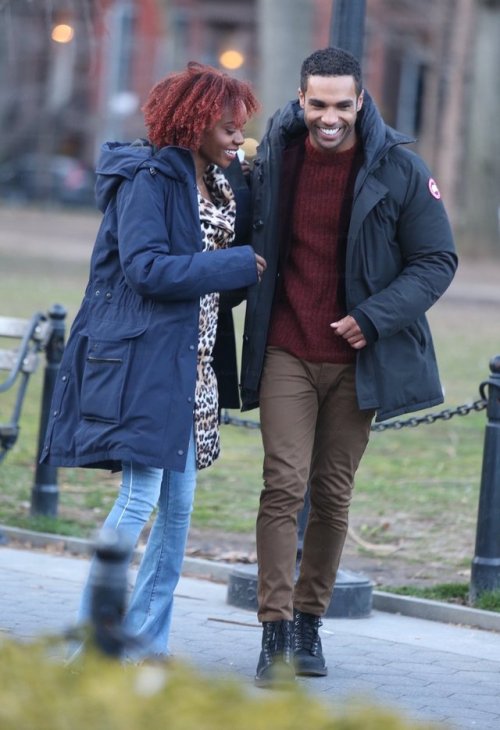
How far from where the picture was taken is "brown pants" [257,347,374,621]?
491cm

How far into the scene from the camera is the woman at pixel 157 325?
4.53m

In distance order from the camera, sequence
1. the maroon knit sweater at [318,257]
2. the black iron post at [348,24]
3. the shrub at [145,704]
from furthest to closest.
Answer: the black iron post at [348,24], the maroon knit sweater at [318,257], the shrub at [145,704]

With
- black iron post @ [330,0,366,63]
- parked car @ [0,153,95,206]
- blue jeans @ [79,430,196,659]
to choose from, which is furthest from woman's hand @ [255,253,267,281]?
parked car @ [0,153,95,206]

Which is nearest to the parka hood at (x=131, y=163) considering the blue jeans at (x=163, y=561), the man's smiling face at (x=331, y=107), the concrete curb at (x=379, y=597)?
the man's smiling face at (x=331, y=107)

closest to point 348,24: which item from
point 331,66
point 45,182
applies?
point 331,66

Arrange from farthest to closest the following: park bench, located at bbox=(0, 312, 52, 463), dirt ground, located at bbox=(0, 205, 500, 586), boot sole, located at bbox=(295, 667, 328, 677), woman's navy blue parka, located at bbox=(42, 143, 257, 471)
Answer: park bench, located at bbox=(0, 312, 52, 463)
dirt ground, located at bbox=(0, 205, 500, 586)
boot sole, located at bbox=(295, 667, 328, 677)
woman's navy blue parka, located at bbox=(42, 143, 257, 471)

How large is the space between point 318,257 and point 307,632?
4.41ft

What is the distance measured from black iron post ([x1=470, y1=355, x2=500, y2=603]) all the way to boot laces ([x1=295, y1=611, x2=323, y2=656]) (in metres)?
1.37

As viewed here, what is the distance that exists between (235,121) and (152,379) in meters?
0.89

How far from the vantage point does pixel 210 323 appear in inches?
190

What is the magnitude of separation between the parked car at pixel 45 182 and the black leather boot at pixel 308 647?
37.8 meters

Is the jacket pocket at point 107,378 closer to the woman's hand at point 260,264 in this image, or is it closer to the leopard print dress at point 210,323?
the leopard print dress at point 210,323

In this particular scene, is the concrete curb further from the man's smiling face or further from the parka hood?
the man's smiling face

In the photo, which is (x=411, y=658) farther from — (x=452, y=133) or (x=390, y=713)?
(x=452, y=133)
